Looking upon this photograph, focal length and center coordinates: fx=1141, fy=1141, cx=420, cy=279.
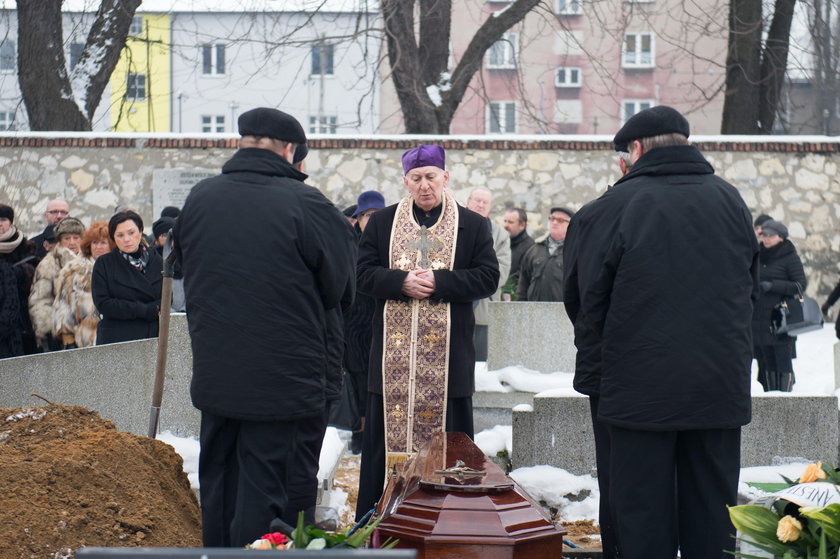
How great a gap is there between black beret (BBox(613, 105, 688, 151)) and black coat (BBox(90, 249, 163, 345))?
3.86m

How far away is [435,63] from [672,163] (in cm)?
1177

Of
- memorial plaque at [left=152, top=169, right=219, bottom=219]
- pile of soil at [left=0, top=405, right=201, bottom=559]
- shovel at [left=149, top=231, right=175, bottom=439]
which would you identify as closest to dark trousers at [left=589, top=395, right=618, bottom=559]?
pile of soil at [left=0, top=405, right=201, bottom=559]

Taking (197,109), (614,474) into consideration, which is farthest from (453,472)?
(197,109)

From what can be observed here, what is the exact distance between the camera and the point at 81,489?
4359 mm

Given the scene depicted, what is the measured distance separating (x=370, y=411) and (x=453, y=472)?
1.87 meters

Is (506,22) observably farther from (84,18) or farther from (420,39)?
(84,18)

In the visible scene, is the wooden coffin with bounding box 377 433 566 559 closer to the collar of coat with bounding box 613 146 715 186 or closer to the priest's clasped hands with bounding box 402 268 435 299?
the collar of coat with bounding box 613 146 715 186

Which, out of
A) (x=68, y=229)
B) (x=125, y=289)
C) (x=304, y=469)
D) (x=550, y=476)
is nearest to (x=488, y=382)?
(x=550, y=476)

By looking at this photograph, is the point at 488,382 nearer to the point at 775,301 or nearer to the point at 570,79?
the point at 775,301

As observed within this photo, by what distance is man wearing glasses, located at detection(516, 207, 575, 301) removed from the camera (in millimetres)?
9266

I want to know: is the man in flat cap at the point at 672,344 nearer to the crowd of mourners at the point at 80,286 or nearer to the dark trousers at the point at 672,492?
the dark trousers at the point at 672,492

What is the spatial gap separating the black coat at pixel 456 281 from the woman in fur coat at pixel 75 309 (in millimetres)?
2724

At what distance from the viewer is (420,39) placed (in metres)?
15.7

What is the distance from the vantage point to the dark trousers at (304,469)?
4355mm
